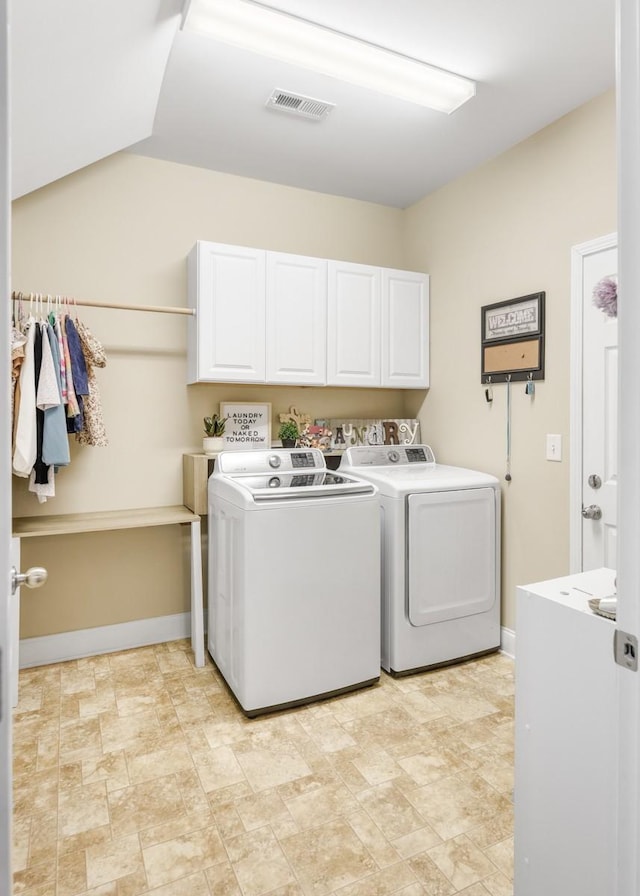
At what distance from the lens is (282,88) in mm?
2375

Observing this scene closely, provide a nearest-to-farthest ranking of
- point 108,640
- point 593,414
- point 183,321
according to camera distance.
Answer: point 593,414 < point 108,640 < point 183,321

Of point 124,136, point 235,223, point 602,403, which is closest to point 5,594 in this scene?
point 602,403

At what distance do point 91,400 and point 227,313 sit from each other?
2.73ft

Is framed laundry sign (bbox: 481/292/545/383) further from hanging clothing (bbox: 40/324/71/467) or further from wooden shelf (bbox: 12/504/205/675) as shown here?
hanging clothing (bbox: 40/324/71/467)

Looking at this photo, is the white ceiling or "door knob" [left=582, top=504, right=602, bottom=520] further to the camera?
"door knob" [left=582, top=504, right=602, bottom=520]

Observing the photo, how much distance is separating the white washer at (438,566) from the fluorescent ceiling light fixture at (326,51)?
1.79 metres

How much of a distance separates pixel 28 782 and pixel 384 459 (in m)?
2.30

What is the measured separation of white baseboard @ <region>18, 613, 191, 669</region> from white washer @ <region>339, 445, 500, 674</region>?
125 cm

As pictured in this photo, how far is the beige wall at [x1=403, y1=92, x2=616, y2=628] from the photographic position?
2541 millimetres

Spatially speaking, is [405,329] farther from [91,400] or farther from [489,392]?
[91,400]

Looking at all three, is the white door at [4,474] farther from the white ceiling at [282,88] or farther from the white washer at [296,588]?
the white washer at [296,588]

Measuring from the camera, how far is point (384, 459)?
131 inches

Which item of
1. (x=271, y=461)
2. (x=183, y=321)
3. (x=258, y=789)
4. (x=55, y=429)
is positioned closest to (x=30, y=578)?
(x=258, y=789)

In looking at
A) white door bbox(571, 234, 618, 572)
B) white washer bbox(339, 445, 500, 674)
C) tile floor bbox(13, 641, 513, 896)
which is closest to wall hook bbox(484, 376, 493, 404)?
white washer bbox(339, 445, 500, 674)
